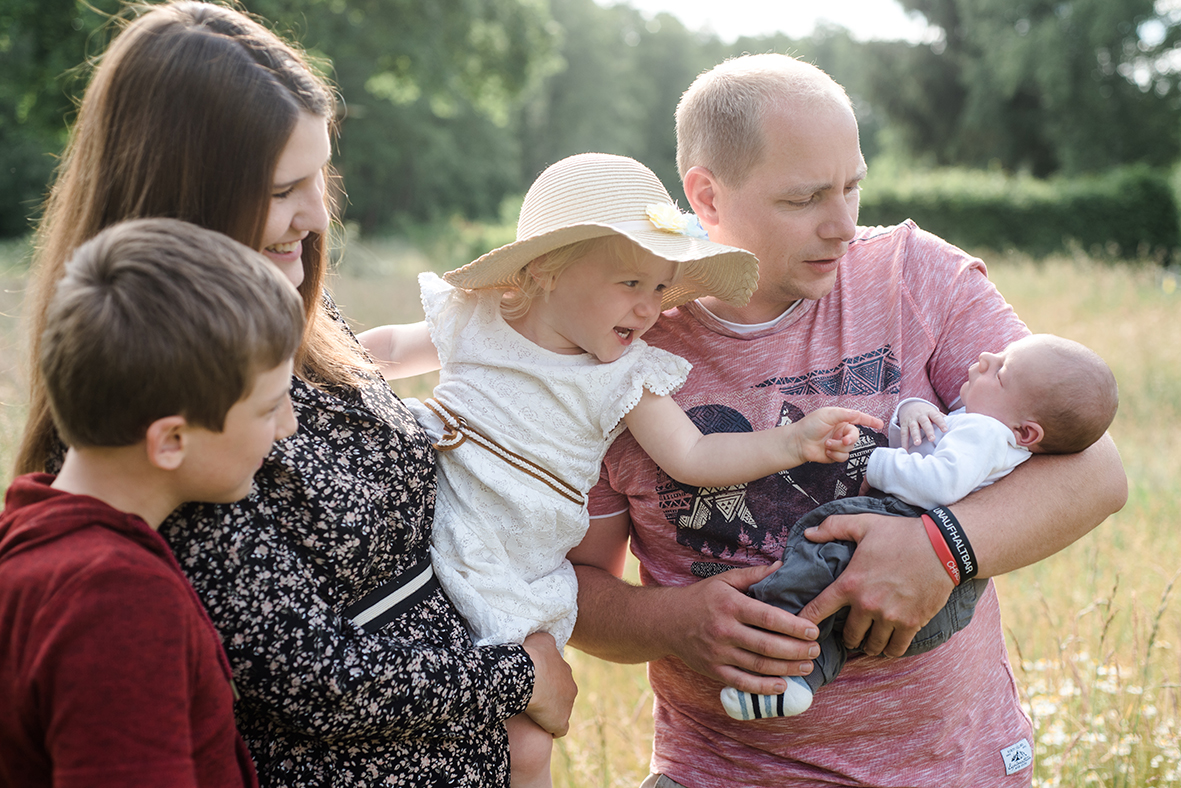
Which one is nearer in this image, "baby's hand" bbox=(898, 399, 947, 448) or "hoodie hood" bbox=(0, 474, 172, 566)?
"hoodie hood" bbox=(0, 474, 172, 566)

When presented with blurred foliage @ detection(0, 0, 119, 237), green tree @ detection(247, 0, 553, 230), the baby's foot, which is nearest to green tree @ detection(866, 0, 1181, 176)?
green tree @ detection(247, 0, 553, 230)

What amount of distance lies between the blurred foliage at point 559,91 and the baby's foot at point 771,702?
3.53 metres

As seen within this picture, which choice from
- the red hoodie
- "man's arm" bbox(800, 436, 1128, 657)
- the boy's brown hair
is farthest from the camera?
"man's arm" bbox(800, 436, 1128, 657)

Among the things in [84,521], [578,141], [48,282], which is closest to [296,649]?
[84,521]

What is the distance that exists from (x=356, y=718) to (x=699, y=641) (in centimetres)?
77

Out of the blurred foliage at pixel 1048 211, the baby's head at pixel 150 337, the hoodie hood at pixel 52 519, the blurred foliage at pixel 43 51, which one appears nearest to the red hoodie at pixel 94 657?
the hoodie hood at pixel 52 519

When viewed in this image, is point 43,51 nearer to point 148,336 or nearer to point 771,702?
point 148,336

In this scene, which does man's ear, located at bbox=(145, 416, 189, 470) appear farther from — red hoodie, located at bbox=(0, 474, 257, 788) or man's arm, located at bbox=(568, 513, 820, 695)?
man's arm, located at bbox=(568, 513, 820, 695)

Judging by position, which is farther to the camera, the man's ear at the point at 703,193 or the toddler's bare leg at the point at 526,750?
the man's ear at the point at 703,193

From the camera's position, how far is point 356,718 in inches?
60.1

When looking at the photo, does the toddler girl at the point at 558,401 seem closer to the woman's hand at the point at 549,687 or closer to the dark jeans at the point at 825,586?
the woman's hand at the point at 549,687

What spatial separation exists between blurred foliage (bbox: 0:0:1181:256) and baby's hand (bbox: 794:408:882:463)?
3150mm

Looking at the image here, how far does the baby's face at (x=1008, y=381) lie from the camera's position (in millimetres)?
1877

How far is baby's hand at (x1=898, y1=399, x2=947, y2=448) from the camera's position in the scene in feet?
6.26
